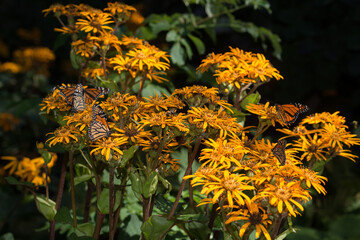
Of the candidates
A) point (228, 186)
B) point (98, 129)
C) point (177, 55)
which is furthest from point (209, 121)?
point (177, 55)

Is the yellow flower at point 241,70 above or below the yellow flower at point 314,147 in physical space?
above

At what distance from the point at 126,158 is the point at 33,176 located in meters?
1.02

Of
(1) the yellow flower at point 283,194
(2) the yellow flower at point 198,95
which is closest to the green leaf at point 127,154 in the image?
(2) the yellow flower at point 198,95

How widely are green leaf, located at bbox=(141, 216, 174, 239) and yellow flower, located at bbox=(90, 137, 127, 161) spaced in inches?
8.5

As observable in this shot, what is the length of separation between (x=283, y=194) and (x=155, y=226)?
1.29 ft

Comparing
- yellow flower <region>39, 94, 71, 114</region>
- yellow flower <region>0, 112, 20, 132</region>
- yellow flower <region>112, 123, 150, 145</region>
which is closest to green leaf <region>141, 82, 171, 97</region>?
yellow flower <region>39, 94, 71, 114</region>

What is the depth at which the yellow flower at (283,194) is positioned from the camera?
112 centimetres

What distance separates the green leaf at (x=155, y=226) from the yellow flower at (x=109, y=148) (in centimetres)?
22

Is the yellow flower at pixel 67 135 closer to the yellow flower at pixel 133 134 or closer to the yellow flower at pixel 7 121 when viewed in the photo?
the yellow flower at pixel 133 134

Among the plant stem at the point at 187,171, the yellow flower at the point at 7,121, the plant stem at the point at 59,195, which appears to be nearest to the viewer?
the plant stem at the point at 187,171

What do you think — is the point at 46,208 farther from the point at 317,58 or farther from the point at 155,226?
the point at 317,58

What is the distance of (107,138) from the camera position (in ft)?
4.18

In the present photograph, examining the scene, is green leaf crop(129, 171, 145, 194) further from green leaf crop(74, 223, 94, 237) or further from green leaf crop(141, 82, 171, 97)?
green leaf crop(141, 82, 171, 97)

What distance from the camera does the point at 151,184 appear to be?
129 cm
